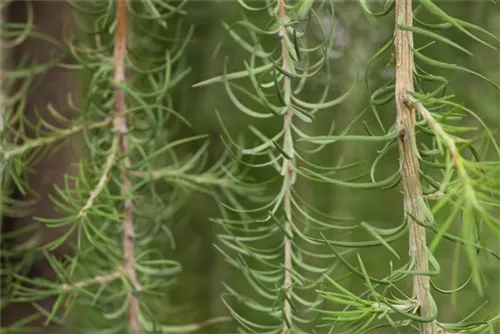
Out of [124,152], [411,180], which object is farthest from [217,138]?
[411,180]

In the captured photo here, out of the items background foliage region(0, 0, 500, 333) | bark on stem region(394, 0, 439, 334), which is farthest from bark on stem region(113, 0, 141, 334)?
bark on stem region(394, 0, 439, 334)

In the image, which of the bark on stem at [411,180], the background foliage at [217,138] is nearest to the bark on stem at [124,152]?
the background foliage at [217,138]

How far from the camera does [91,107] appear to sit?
0.36 metres

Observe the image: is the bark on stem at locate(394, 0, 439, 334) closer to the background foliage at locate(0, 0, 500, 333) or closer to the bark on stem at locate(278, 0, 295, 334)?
the bark on stem at locate(278, 0, 295, 334)

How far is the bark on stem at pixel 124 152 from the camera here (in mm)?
333

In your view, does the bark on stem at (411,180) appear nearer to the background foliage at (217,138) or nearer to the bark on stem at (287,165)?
the bark on stem at (287,165)

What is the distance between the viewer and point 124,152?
35 cm

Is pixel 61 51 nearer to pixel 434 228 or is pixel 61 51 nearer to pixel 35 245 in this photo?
pixel 35 245

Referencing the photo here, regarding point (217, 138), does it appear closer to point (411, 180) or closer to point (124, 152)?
point (124, 152)

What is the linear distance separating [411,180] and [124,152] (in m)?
0.19

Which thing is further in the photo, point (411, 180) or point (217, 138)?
point (217, 138)

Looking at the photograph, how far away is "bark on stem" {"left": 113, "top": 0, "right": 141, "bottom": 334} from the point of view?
1.09ft

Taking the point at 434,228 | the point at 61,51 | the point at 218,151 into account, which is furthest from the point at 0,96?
the point at 434,228

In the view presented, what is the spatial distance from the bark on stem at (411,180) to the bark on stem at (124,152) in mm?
161
